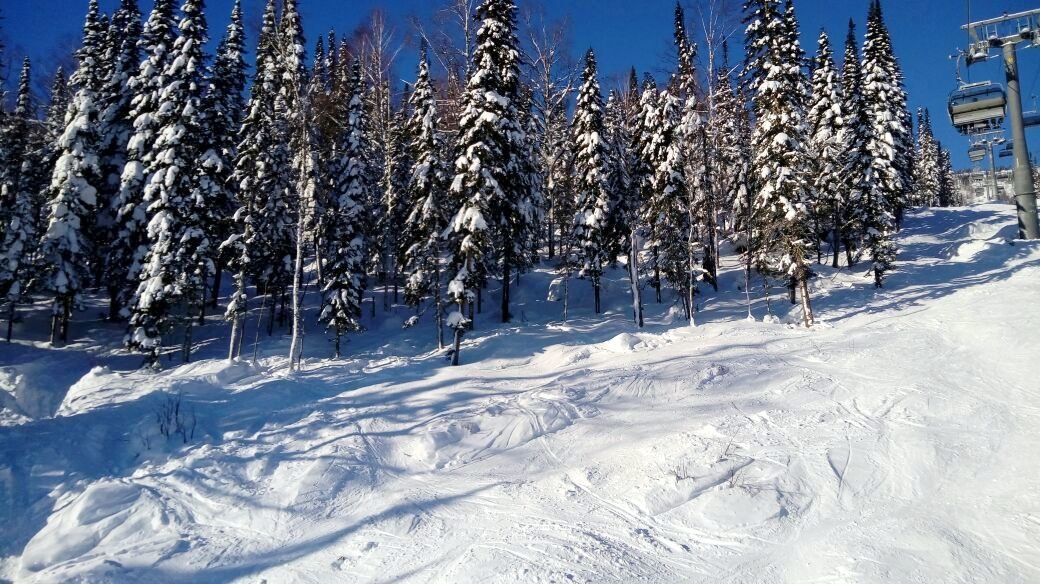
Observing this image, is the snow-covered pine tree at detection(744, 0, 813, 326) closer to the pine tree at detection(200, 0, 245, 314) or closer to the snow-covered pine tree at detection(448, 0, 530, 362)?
the snow-covered pine tree at detection(448, 0, 530, 362)

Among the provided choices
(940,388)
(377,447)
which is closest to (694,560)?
(377,447)

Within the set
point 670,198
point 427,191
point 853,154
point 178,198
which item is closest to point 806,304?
point 670,198

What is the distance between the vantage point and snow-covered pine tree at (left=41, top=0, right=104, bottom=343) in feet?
81.0

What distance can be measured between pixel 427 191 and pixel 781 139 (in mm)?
15464

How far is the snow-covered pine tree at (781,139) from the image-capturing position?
69.4 ft

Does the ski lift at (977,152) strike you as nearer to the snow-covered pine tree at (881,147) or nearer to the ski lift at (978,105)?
the snow-covered pine tree at (881,147)

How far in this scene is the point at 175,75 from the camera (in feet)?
73.8

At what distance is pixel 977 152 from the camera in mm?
35969

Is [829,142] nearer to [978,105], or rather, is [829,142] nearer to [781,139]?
[978,105]

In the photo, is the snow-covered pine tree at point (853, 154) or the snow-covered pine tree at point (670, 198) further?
the snow-covered pine tree at point (853, 154)

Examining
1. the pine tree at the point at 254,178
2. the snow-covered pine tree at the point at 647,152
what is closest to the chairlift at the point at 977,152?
the snow-covered pine tree at the point at 647,152

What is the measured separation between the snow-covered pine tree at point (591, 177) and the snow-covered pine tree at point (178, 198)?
19097mm

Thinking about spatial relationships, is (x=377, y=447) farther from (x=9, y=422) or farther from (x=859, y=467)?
(x=9, y=422)

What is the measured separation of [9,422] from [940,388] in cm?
2134
